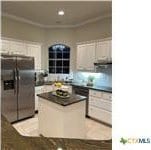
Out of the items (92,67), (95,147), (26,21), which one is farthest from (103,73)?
(95,147)

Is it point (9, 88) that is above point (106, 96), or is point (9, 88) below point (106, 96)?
above

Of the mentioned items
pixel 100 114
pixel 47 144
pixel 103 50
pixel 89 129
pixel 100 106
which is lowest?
pixel 89 129

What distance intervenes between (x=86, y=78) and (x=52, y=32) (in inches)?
75.7

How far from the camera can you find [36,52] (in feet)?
17.6

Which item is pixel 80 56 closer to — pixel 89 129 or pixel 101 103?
pixel 101 103

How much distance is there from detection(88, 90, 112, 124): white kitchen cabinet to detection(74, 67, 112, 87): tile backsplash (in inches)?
17.9

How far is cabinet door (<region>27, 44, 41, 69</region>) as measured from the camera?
203 inches

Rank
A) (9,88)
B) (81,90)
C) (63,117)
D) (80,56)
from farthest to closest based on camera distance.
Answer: (80,56) → (81,90) → (9,88) → (63,117)

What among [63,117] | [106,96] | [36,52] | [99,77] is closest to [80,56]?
[99,77]

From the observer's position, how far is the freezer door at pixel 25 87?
4.27 meters

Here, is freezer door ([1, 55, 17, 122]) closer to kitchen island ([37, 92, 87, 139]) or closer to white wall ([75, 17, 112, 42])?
kitchen island ([37, 92, 87, 139])

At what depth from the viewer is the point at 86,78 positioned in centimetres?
545

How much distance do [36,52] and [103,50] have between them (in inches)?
84.6
